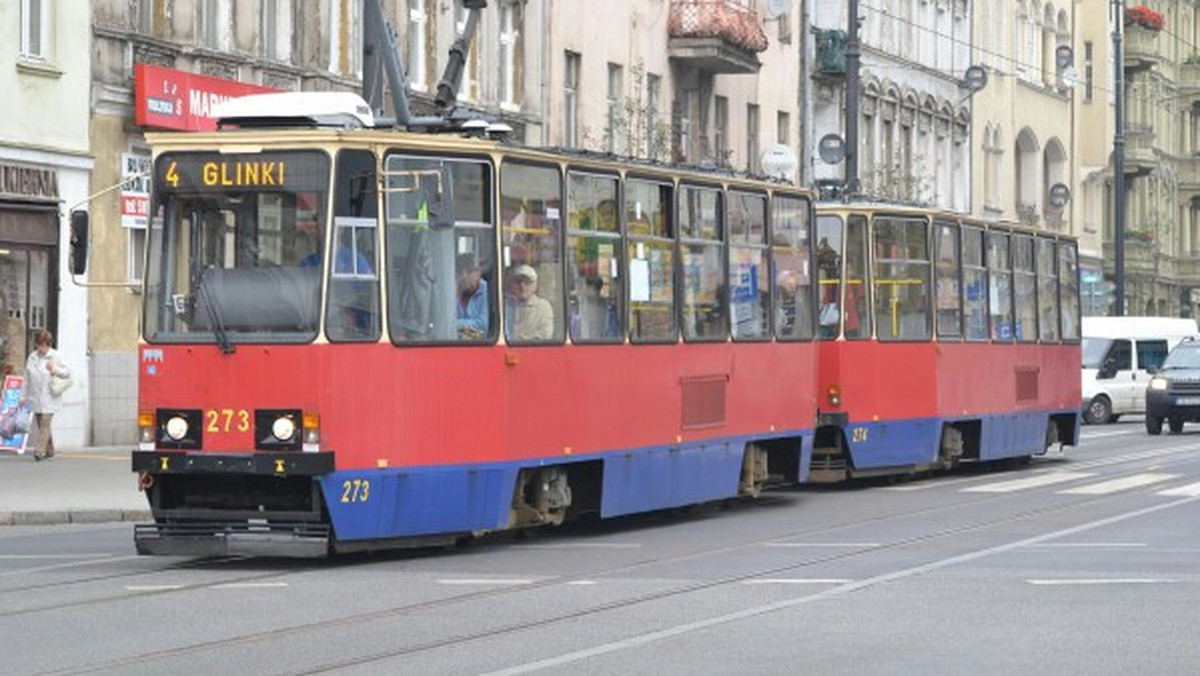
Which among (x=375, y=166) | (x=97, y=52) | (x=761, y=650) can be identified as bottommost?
(x=761, y=650)

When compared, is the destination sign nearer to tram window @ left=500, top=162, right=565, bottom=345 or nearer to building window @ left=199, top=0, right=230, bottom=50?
tram window @ left=500, top=162, right=565, bottom=345

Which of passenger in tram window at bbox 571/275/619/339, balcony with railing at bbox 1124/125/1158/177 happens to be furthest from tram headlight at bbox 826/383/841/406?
balcony with railing at bbox 1124/125/1158/177

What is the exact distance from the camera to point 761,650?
45.2ft

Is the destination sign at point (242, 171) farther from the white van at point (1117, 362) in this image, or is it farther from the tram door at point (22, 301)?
the white van at point (1117, 362)

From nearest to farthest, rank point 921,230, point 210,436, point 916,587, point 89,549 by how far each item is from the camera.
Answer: point 916,587, point 210,436, point 89,549, point 921,230

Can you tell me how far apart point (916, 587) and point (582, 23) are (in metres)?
34.2

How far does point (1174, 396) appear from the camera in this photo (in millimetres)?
49531

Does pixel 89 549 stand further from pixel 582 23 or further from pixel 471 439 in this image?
pixel 582 23

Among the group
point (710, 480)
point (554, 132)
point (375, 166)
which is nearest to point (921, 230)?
point (710, 480)

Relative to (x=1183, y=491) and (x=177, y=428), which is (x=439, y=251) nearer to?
(x=177, y=428)

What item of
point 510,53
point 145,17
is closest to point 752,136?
point 510,53

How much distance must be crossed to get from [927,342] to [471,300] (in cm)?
1254

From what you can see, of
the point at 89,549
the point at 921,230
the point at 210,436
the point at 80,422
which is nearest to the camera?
the point at 210,436

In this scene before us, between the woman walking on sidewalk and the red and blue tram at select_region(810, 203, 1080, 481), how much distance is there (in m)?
9.51
